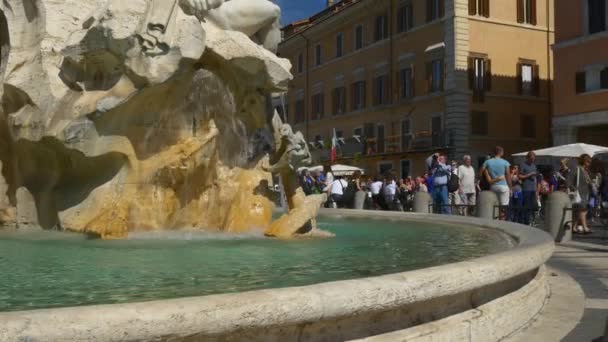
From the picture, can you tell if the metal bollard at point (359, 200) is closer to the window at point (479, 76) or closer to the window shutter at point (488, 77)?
the window at point (479, 76)

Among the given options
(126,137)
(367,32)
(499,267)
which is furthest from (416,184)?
(367,32)

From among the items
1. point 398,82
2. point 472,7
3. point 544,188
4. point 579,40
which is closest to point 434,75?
point 398,82

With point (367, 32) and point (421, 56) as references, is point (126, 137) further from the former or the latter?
point (367, 32)

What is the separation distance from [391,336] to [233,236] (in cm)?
367

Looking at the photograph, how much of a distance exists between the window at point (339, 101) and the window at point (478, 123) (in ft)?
33.8

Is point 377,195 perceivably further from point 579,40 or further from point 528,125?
point 528,125

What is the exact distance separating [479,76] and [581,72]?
200 inches

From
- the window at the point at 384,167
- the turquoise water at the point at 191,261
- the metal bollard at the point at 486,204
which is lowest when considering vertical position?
the turquoise water at the point at 191,261

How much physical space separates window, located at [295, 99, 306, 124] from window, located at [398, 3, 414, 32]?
453 inches

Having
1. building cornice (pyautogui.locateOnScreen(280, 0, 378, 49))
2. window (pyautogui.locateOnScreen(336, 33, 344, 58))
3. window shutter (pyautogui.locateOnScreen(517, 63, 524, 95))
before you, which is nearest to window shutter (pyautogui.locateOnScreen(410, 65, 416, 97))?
window shutter (pyautogui.locateOnScreen(517, 63, 524, 95))

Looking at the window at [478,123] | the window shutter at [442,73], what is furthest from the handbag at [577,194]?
the window shutter at [442,73]

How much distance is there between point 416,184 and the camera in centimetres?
1970

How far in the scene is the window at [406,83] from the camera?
→ 1353 inches

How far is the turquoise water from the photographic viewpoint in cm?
363
